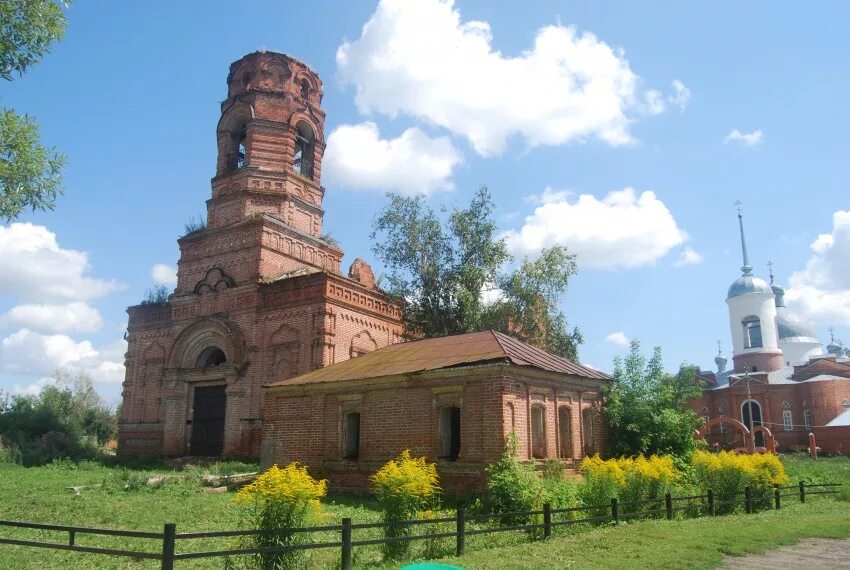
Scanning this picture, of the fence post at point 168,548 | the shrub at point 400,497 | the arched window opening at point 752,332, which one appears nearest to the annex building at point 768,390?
the arched window opening at point 752,332

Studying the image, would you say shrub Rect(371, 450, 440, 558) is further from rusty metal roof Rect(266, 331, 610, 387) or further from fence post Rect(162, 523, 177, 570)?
rusty metal roof Rect(266, 331, 610, 387)

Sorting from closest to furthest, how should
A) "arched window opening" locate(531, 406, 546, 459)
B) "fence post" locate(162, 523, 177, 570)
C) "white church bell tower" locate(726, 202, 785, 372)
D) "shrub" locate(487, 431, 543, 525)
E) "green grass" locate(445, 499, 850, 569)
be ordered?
"fence post" locate(162, 523, 177, 570), "green grass" locate(445, 499, 850, 569), "shrub" locate(487, 431, 543, 525), "arched window opening" locate(531, 406, 546, 459), "white church bell tower" locate(726, 202, 785, 372)

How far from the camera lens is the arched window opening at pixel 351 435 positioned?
17.5 meters

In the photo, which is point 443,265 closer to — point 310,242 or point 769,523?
point 310,242

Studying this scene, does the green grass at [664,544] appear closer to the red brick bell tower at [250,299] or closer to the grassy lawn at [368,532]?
the grassy lawn at [368,532]

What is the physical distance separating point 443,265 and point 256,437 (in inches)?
429

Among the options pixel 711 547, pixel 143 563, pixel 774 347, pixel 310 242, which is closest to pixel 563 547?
pixel 711 547

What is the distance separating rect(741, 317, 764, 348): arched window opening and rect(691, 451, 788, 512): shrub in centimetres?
4923

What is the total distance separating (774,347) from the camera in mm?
59906

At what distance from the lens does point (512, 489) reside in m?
12.7

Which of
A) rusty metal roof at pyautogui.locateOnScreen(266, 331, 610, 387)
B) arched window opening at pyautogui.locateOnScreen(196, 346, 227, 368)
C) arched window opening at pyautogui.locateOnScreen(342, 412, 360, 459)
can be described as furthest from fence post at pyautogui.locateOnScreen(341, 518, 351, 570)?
arched window opening at pyautogui.locateOnScreen(196, 346, 227, 368)

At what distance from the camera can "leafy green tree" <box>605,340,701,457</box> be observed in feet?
60.9

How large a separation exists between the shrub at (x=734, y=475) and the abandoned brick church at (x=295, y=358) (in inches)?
128

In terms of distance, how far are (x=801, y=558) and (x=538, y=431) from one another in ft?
22.5
